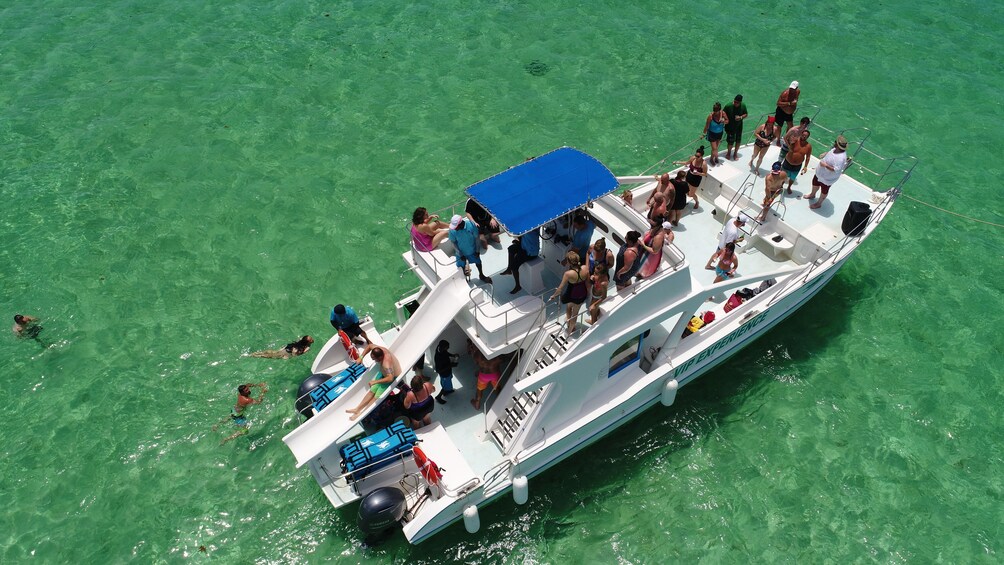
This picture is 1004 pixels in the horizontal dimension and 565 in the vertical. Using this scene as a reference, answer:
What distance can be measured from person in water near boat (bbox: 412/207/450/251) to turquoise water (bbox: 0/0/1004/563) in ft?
11.3

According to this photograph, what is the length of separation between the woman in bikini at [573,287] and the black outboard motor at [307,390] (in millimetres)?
4038

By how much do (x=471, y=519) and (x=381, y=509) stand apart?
124cm

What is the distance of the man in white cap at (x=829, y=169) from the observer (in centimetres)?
1188

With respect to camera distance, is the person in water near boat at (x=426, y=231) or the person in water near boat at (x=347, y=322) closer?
the person in water near boat at (x=426, y=231)

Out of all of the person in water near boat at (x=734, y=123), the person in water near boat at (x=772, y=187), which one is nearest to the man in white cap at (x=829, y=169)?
the person in water near boat at (x=772, y=187)

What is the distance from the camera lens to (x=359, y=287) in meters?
13.2

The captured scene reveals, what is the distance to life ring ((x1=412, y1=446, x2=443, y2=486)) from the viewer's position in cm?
864

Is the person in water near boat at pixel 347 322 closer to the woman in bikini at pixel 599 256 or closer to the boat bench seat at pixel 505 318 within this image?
the boat bench seat at pixel 505 318

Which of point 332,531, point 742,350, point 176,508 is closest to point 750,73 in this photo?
point 742,350

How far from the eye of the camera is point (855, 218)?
11.6 meters

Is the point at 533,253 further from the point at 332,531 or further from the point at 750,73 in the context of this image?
the point at 750,73

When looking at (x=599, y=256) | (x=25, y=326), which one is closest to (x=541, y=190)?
(x=599, y=256)

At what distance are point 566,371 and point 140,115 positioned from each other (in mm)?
14868

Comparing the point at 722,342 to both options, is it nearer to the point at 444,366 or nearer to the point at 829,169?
the point at 829,169
